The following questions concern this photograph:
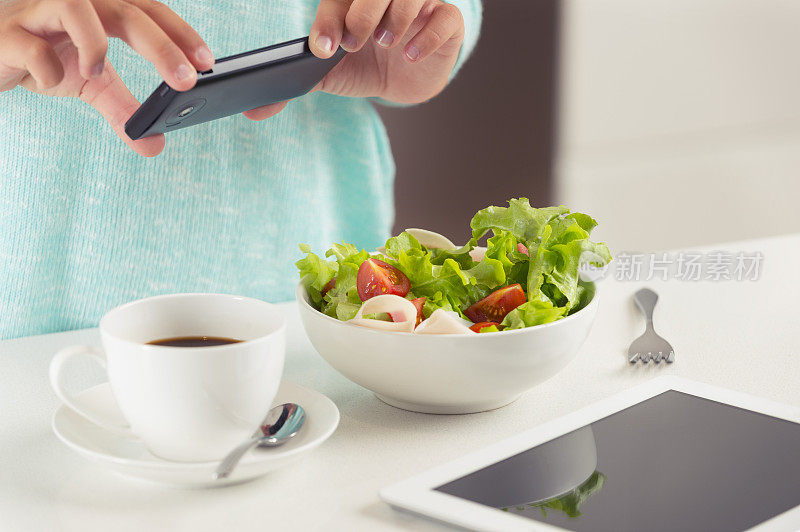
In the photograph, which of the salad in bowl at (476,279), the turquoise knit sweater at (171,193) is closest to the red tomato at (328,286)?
the salad in bowl at (476,279)

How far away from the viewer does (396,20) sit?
938mm

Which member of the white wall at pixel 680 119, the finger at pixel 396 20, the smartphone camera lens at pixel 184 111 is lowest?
the white wall at pixel 680 119

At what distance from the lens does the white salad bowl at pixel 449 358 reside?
0.68 m

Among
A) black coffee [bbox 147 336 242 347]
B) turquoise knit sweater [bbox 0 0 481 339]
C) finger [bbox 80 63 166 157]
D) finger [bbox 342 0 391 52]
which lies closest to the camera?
black coffee [bbox 147 336 242 347]

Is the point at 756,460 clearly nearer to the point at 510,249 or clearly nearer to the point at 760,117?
the point at 510,249

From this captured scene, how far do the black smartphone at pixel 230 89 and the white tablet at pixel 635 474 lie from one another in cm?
41

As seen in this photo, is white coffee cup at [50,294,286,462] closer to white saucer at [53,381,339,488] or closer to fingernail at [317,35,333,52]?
white saucer at [53,381,339,488]

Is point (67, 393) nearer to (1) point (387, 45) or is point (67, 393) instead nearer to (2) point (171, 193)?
(1) point (387, 45)

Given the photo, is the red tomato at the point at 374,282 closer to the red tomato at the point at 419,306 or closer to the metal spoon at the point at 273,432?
the red tomato at the point at 419,306

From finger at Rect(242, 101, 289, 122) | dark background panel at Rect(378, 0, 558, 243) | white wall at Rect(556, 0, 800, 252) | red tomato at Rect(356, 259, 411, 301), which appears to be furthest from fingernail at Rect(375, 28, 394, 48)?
white wall at Rect(556, 0, 800, 252)

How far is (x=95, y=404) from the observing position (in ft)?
2.32

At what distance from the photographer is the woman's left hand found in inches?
34.9

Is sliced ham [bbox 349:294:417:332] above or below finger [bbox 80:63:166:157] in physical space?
below

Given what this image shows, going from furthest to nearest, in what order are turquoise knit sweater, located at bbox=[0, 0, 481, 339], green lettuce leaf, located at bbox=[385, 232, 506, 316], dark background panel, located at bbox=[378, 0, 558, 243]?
dark background panel, located at bbox=[378, 0, 558, 243] → turquoise knit sweater, located at bbox=[0, 0, 481, 339] → green lettuce leaf, located at bbox=[385, 232, 506, 316]
